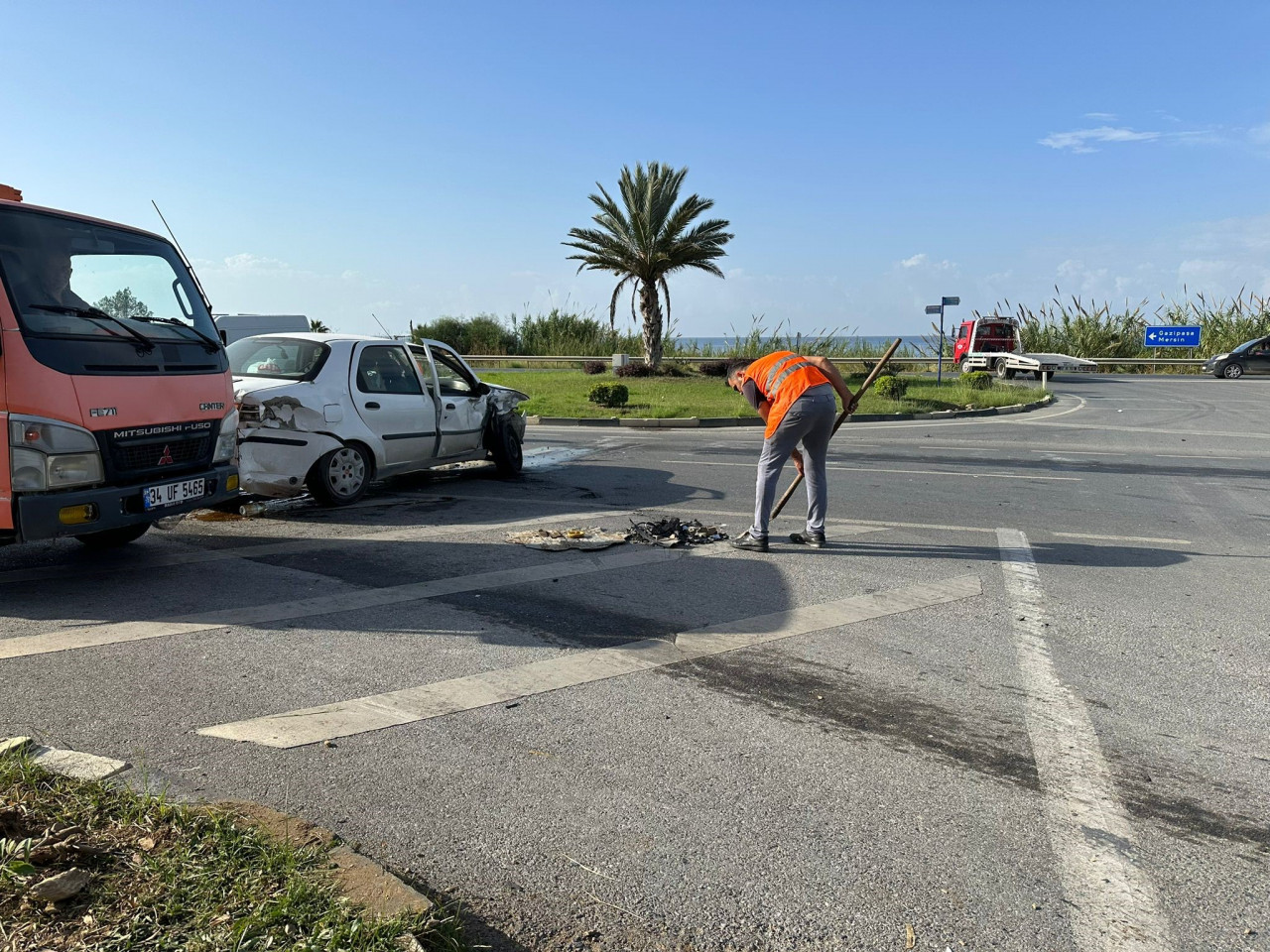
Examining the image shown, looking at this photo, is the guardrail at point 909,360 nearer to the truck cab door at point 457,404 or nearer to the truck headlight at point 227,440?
the truck cab door at point 457,404

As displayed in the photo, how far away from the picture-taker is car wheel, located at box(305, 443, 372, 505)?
9234 mm

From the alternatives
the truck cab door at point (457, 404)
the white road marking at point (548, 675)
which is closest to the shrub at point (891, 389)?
the truck cab door at point (457, 404)

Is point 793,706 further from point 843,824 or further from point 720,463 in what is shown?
point 720,463

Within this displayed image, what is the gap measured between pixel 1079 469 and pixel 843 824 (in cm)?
1084

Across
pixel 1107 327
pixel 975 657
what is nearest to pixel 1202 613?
pixel 975 657

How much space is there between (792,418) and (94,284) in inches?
196

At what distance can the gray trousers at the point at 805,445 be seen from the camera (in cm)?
764

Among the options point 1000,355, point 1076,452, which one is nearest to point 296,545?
point 1076,452

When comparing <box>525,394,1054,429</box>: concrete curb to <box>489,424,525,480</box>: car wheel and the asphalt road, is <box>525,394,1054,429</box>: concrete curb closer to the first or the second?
<box>489,424,525,480</box>: car wheel

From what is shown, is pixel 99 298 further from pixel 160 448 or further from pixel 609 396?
pixel 609 396

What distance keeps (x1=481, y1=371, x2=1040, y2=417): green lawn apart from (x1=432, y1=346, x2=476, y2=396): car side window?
9.22 meters

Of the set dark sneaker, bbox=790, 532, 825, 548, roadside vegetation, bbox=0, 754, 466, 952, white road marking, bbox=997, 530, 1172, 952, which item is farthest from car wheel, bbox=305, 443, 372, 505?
white road marking, bbox=997, 530, 1172, 952

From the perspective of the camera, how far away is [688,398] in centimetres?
2523

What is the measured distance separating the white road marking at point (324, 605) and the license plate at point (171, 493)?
1064 millimetres
